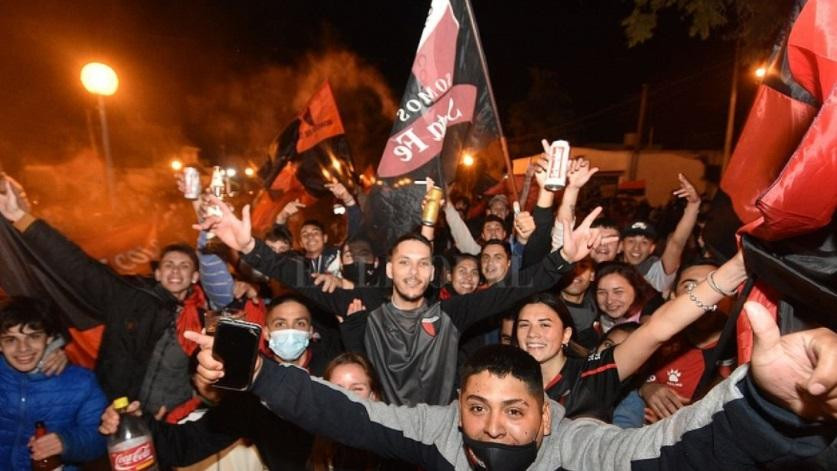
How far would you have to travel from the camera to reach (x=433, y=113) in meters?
4.70

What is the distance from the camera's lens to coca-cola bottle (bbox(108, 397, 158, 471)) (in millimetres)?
2445

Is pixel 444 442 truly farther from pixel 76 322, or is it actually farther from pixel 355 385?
pixel 76 322

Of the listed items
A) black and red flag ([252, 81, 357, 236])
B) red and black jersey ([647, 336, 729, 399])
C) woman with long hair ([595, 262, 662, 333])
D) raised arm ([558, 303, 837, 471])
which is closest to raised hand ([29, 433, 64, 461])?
raised arm ([558, 303, 837, 471])

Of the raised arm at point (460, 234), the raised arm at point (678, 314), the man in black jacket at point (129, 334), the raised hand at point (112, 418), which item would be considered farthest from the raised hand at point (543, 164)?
the raised hand at point (112, 418)

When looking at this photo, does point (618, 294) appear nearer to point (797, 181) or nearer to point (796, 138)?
point (796, 138)

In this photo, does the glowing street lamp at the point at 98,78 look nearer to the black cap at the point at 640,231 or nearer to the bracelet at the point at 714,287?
the black cap at the point at 640,231

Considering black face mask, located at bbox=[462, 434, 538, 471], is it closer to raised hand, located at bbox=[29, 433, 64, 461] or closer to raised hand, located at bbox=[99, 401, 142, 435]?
raised hand, located at bbox=[99, 401, 142, 435]

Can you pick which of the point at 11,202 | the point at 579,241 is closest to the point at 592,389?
the point at 579,241

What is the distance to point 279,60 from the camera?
22734 mm

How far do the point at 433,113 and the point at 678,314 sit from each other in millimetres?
2878

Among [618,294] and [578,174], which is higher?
[578,174]

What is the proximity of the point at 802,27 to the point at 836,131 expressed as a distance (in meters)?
0.51

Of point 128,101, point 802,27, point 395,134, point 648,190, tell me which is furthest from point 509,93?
point 802,27

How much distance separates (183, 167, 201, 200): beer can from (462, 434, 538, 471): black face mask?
296cm
